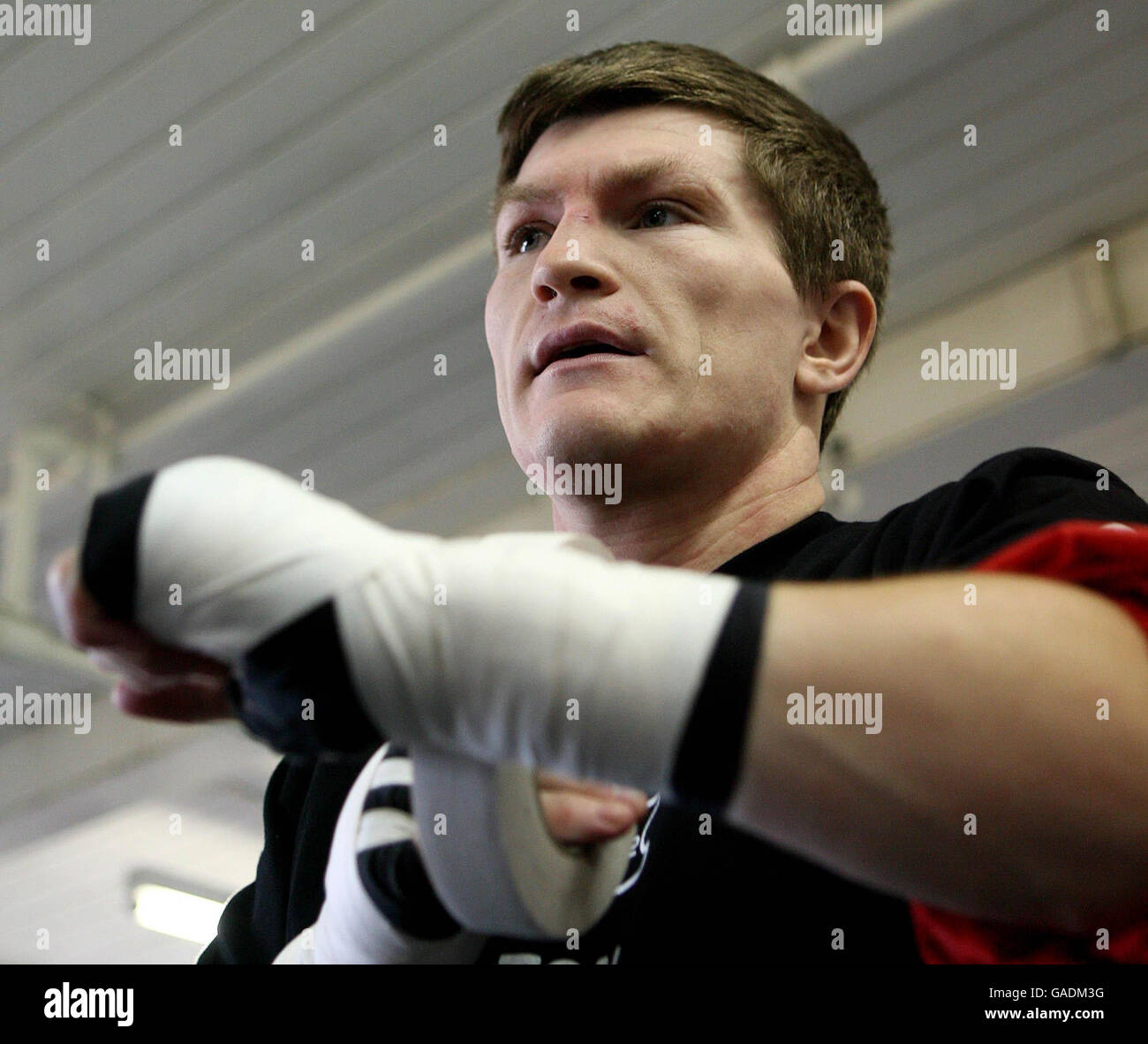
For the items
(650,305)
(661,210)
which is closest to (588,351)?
(650,305)

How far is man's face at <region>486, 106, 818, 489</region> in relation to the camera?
1.00 meters

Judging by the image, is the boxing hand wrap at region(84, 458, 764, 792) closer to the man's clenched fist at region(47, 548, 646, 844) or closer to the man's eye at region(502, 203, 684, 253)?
the man's clenched fist at region(47, 548, 646, 844)

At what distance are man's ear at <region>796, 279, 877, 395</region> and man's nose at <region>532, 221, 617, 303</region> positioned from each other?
0.21m

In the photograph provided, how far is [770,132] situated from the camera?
120 centimetres

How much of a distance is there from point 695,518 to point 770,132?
1.39ft

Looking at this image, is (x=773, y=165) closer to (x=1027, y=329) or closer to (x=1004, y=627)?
(x=1004, y=627)

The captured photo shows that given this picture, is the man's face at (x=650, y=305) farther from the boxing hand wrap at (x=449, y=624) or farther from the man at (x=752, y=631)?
the boxing hand wrap at (x=449, y=624)

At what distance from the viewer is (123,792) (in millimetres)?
4844

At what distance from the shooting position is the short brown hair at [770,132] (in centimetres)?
117

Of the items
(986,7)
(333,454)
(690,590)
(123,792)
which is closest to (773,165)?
(690,590)

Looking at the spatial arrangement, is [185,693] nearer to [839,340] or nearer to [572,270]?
[572,270]

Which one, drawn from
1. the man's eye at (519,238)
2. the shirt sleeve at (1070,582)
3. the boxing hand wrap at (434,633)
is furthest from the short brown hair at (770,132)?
the boxing hand wrap at (434,633)

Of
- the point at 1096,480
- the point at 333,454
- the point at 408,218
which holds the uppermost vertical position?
the point at 408,218
